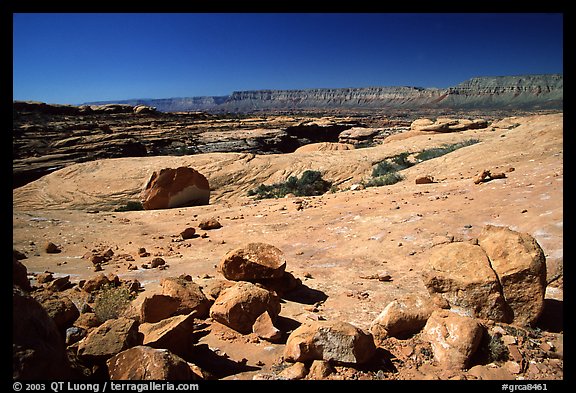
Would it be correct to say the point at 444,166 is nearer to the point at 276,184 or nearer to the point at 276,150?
the point at 276,184

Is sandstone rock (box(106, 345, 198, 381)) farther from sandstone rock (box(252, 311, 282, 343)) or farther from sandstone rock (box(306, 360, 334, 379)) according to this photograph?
sandstone rock (box(252, 311, 282, 343))

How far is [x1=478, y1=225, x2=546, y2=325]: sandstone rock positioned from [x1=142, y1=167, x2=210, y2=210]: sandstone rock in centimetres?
1104

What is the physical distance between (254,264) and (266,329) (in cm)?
123

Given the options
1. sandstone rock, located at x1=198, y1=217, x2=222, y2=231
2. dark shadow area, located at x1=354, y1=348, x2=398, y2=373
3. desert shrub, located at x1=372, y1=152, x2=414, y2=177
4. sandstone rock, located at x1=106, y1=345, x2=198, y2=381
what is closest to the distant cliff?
desert shrub, located at x1=372, y1=152, x2=414, y2=177

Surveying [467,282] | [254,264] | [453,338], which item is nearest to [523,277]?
[467,282]

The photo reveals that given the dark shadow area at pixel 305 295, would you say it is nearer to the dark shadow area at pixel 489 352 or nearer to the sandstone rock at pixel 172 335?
the sandstone rock at pixel 172 335

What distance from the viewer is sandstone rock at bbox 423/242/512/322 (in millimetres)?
3430

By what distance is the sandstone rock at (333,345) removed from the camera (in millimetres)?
2848

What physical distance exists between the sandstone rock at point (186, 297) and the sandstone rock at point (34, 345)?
1.60 meters

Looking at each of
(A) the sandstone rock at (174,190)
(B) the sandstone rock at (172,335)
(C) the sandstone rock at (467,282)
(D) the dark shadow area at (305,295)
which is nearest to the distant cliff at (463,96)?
(A) the sandstone rock at (174,190)

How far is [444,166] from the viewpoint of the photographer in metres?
14.2

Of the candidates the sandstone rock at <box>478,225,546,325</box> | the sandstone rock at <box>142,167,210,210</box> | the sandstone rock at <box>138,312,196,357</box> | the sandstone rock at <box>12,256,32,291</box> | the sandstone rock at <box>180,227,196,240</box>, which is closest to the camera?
the sandstone rock at <box>138,312,196,357</box>

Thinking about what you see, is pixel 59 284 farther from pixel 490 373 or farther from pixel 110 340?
pixel 490 373
